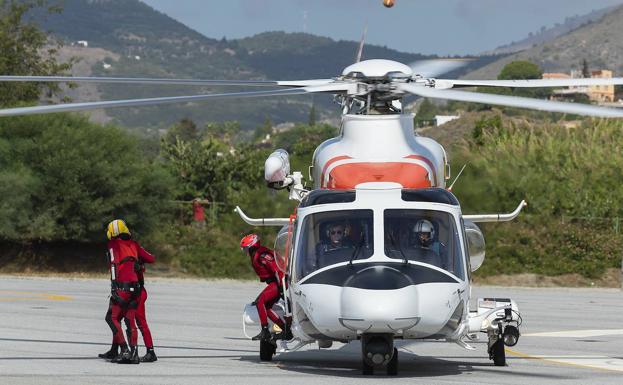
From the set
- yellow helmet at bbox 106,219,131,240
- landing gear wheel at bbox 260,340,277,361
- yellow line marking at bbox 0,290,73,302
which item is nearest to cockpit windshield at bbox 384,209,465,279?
landing gear wheel at bbox 260,340,277,361

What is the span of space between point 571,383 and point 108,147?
32.1 m

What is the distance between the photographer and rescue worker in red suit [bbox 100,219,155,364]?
575 inches

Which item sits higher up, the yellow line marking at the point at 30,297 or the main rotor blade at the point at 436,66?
the main rotor blade at the point at 436,66

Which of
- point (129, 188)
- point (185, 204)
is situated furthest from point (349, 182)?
point (185, 204)

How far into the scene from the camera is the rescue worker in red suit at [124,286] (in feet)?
47.9

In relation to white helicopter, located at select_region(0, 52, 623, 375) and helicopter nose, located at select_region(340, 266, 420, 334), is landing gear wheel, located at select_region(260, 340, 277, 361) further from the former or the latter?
helicopter nose, located at select_region(340, 266, 420, 334)

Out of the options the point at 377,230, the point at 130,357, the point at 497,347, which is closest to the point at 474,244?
the point at 497,347

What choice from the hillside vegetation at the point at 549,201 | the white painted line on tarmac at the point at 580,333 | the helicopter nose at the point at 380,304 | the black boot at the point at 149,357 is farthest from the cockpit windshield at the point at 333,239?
the hillside vegetation at the point at 549,201

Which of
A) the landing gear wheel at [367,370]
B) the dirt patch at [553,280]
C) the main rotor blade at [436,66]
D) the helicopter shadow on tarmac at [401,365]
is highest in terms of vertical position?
the main rotor blade at [436,66]

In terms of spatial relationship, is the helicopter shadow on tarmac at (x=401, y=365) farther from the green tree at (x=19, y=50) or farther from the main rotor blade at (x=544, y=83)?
the green tree at (x=19, y=50)

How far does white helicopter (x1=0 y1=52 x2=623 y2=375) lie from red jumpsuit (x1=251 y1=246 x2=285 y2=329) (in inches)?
7.8

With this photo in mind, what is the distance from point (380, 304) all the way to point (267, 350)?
139 inches

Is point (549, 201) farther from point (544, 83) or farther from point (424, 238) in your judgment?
point (424, 238)

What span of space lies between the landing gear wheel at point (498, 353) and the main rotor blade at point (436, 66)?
3848mm
